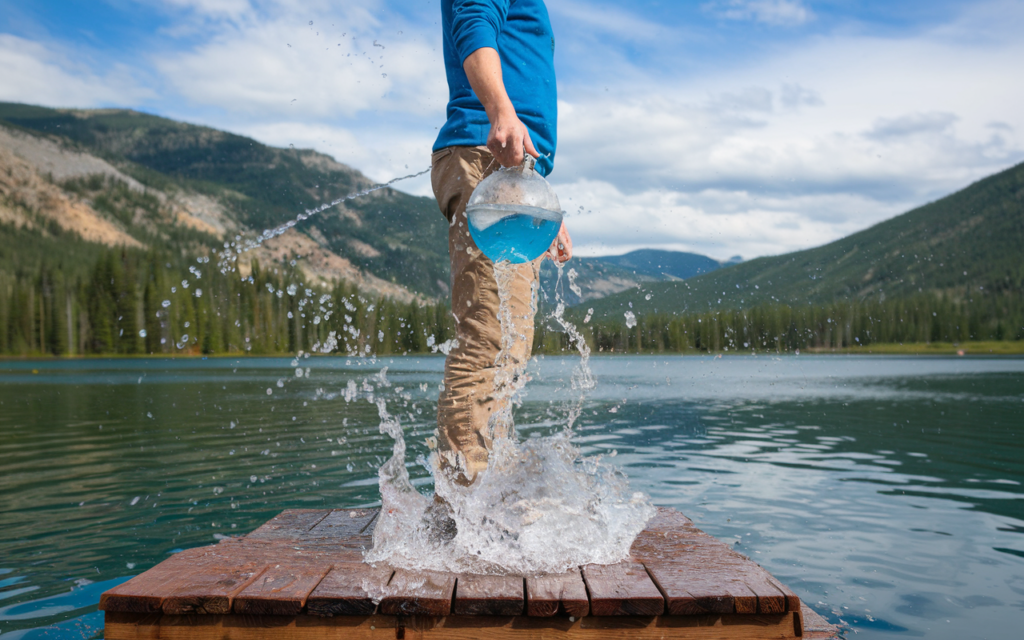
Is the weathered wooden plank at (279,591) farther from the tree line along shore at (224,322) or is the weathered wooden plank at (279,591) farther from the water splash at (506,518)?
the tree line along shore at (224,322)

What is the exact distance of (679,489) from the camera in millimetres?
8648

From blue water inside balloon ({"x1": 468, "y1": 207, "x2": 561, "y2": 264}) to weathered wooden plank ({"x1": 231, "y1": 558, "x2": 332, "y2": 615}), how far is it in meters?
1.66

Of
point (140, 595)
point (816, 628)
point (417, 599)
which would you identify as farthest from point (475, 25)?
point (816, 628)

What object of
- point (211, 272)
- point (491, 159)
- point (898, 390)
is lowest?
point (898, 390)

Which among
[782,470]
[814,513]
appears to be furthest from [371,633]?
[782,470]

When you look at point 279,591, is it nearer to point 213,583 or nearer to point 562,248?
point 213,583

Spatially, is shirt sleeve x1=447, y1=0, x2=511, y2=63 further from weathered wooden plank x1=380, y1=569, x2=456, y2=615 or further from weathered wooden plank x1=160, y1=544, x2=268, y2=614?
weathered wooden plank x1=160, y1=544, x2=268, y2=614

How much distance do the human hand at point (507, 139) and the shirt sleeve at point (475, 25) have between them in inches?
14.9

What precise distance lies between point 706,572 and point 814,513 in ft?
17.2

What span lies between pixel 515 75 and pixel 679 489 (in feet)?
21.7

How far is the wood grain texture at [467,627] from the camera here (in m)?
2.61

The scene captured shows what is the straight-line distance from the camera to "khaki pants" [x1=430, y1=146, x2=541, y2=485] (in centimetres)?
333

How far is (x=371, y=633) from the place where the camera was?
2623mm

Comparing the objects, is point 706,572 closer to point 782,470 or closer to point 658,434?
point 782,470
